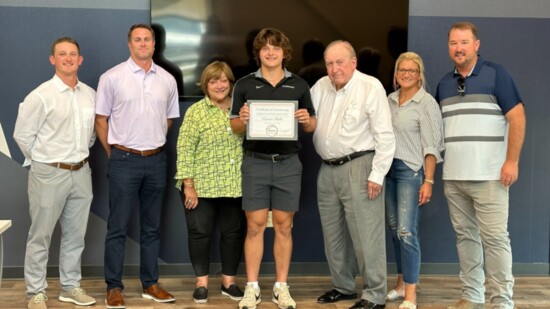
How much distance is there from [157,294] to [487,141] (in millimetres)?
2258

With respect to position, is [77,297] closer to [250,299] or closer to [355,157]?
[250,299]

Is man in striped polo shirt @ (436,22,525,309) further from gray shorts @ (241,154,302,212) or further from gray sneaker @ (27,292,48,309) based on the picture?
gray sneaker @ (27,292,48,309)

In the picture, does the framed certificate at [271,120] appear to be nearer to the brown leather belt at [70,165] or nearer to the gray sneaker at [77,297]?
the brown leather belt at [70,165]

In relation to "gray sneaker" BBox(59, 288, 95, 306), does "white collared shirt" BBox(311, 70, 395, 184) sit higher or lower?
higher

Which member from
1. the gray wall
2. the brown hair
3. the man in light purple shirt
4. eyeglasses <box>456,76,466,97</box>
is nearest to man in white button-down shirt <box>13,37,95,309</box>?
the man in light purple shirt

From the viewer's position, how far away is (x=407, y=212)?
4020 mm

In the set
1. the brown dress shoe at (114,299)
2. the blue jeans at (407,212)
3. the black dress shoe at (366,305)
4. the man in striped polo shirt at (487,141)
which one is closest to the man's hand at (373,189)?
the blue jeans at (407,212)

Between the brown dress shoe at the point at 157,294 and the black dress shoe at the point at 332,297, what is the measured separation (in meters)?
0.95

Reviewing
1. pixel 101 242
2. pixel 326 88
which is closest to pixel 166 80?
pixel 326 88

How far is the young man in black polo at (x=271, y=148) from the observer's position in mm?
3977

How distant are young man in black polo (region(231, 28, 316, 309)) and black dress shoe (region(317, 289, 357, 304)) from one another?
0.25m

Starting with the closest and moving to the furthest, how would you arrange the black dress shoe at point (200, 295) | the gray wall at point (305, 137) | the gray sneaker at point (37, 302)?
the gray sneaker at point (37, 302) < the black dress shoe at point (200, 295) < the gray wall at point (305, 137)

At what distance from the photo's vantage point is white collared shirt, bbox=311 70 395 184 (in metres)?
3.94

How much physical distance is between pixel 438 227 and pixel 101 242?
2.49 meters
